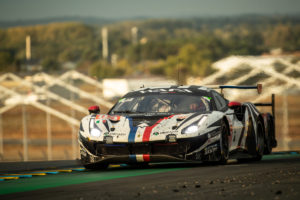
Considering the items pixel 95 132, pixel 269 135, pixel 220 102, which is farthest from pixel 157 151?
pixel 269 135

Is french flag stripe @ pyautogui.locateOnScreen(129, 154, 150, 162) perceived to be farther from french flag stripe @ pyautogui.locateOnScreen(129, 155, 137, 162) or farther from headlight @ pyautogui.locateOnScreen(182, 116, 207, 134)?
headlight @ pyautogui.locateOnScreen(182, 116, 207, 134)

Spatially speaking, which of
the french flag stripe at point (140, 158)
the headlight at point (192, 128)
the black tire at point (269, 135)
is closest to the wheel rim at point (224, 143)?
the headlight at point (192, 128)

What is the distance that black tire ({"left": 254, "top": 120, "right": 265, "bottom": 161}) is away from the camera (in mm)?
12647

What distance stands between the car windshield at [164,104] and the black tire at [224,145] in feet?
1.57

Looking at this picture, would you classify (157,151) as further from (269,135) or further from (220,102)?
(269,135)

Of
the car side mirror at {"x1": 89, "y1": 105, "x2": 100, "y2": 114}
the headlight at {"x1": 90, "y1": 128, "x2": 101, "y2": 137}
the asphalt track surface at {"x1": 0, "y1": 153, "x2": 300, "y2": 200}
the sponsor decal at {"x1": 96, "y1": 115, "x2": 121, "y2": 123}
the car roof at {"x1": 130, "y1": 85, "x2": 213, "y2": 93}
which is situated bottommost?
the asphalt track surface at {"x1": 0, "y1": 153, "x2": 300, "y2": 200}

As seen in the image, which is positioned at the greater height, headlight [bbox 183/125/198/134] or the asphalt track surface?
headlight [bbox 183/125/198/134]

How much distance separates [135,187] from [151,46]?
435 feet

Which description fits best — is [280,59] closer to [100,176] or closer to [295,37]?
[100,176]

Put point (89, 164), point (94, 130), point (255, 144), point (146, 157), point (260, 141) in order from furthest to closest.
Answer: point (260, 141), point (255, 144), point (89, 164), point (94, 130), point (146, 157)

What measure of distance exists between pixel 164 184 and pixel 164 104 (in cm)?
352

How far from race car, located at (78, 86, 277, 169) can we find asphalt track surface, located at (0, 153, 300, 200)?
222 millimetres

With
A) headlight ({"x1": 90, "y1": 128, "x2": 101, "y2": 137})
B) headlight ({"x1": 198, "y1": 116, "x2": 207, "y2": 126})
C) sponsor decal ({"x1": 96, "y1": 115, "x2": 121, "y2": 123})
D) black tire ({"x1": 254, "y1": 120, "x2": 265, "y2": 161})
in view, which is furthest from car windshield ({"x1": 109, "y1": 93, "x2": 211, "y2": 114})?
black tire ({"x1": 254, "y1": 120, "x2": 265, "y2": 161})

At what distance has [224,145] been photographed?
35.8ft
